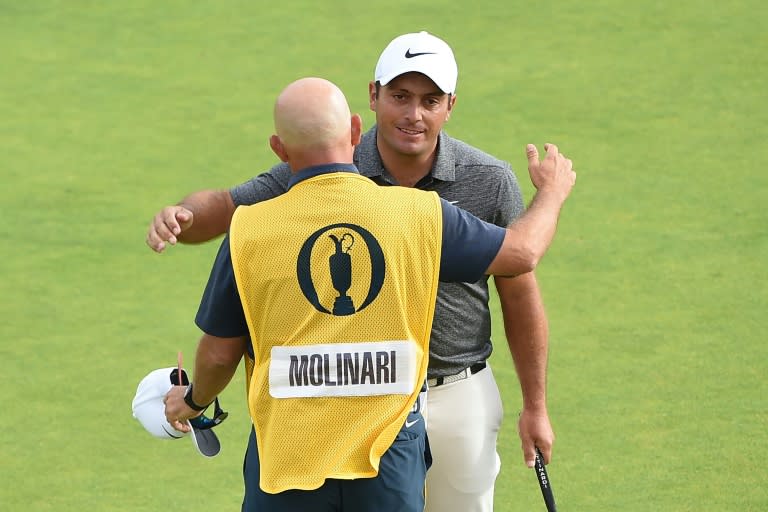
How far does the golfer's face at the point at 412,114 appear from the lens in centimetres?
440

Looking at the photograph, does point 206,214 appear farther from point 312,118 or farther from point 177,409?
point 312,118

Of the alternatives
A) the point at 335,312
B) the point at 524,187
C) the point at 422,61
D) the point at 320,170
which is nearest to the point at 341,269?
the point at 335,312

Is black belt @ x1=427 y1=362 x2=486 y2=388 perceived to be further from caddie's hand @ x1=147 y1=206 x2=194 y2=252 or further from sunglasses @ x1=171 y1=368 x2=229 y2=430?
caddie's hand @ x1=147 y1=206 x2=194 y2=252

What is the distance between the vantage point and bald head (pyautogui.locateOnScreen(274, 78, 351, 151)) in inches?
144

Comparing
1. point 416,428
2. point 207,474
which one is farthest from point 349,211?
point 207,474

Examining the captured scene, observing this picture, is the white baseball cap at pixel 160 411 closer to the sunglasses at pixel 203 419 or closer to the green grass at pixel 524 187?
the sunglasses at pixel 203 419

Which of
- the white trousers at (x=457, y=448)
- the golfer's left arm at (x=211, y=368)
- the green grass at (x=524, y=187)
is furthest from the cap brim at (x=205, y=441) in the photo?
the green grass at (x=524, y=187)

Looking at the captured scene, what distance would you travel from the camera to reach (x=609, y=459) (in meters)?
6.04

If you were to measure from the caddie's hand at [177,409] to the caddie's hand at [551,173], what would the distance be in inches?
46.2

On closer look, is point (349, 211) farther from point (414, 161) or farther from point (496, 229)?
point (414, 161)

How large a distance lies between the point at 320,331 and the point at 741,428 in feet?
10.4

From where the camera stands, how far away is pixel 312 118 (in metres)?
3.66

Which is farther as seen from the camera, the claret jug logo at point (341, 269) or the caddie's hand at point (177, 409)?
the caddie's hand at point (177, 409)

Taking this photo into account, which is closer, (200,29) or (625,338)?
(625,338)
